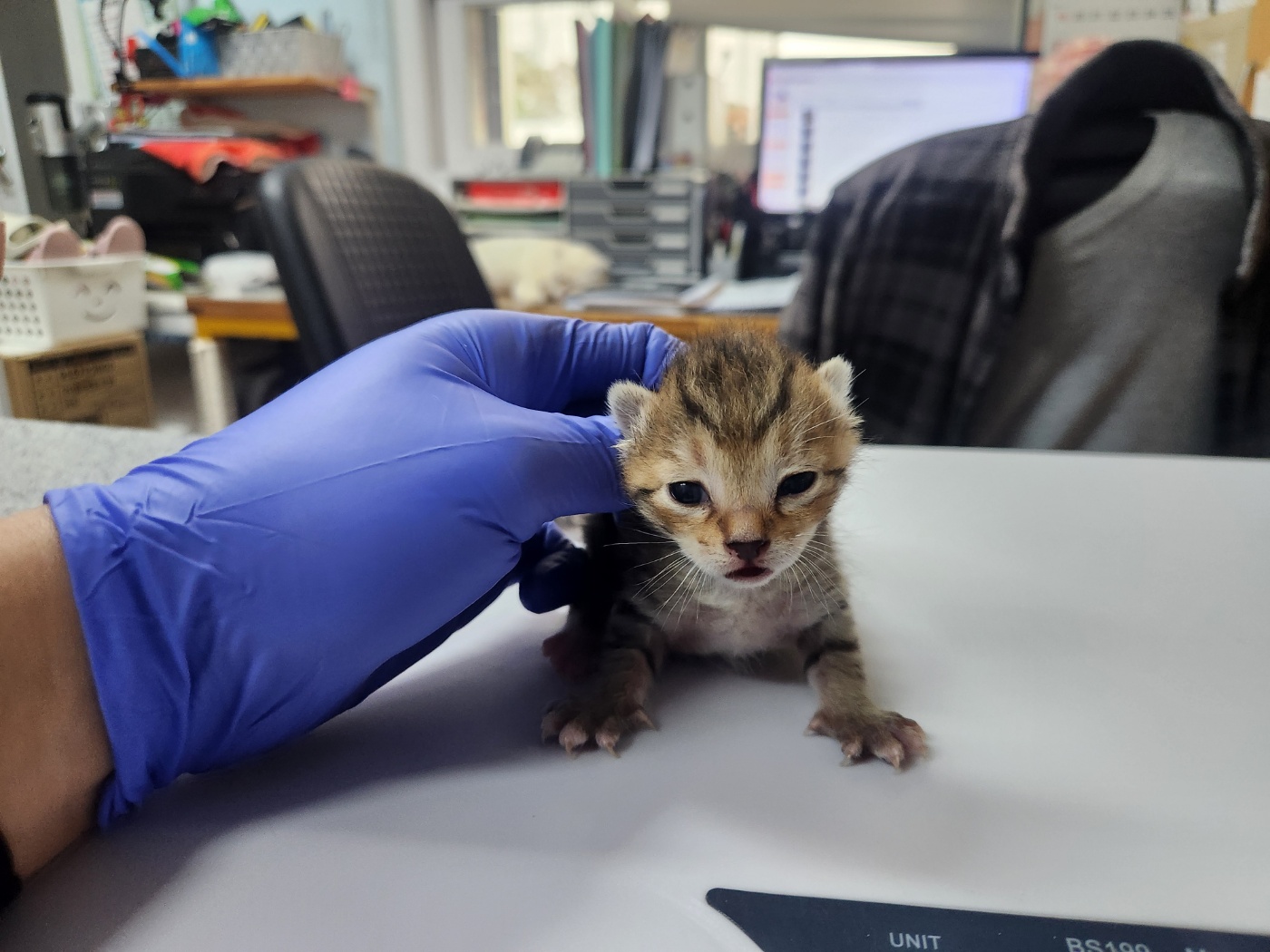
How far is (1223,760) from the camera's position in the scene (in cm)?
60

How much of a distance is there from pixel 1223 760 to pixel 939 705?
0.68 feet

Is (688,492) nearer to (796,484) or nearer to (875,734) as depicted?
(796,484)

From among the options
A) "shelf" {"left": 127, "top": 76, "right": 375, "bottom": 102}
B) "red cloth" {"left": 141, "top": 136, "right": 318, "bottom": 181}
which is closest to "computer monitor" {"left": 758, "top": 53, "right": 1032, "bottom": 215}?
"shelf" {"left": 127, "top": 76, "right": 375, "bottom": 102}

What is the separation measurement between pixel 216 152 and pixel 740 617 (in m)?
1.65

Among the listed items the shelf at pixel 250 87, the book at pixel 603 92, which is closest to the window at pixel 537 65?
the book at pixel 603 92

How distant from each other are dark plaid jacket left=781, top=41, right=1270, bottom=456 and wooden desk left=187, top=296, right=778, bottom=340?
0.30m

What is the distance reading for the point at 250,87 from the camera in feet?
5.91

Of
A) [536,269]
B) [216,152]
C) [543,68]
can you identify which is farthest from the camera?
[543,68]

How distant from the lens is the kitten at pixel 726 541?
706mm

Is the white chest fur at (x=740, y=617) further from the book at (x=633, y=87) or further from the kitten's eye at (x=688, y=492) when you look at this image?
the book at (x=633, y=87)

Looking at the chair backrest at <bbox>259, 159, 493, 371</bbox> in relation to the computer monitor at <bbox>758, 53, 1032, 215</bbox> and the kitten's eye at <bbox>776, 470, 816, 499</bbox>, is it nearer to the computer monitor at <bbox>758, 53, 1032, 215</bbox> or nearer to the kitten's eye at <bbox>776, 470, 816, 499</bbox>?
the kitten's eye at <bbox>776, 470, 816, 499</bbox>

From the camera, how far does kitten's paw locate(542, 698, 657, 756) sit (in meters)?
0.64

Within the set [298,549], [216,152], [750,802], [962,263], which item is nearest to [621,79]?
[216,152]

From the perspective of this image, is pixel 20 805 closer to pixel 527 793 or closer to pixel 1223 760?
pixel 527 793
